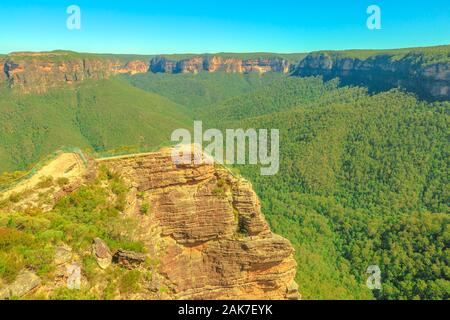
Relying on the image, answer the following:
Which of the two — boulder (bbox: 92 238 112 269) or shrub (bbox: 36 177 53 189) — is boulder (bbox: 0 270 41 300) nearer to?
boulder (bbox: 92 238 112 269)

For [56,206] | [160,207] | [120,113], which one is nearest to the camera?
[56,206]

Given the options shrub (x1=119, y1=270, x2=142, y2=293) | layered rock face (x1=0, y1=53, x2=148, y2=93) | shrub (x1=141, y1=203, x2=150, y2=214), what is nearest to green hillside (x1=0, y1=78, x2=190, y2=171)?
layered rock face (x1=0, y1=53, x2=148, y2=93)

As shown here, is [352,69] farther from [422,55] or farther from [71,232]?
[71,232]

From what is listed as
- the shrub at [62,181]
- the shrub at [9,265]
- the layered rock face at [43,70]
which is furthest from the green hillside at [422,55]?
the layered rock face at [43,70]

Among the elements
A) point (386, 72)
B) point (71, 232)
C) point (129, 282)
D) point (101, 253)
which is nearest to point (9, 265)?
point (71, 232)
